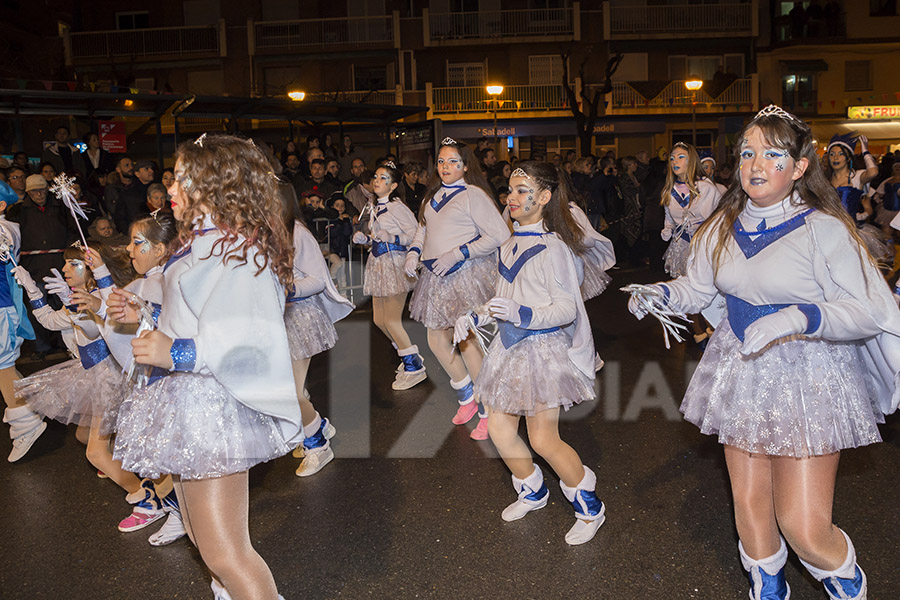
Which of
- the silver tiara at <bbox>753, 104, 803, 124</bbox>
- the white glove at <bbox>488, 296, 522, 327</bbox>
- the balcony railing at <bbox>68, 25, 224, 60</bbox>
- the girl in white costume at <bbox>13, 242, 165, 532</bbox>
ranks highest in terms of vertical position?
the balcony railing at <bbox>68, 25, 224, 60</bbox>

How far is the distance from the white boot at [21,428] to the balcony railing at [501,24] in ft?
93.0

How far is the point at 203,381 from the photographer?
118 inches

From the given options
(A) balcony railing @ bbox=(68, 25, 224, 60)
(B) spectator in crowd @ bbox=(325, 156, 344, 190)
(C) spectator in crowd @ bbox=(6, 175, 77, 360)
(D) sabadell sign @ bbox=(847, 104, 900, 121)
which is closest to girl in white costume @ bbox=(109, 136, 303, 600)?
(C) spectator in crowd @ bbox=(6, 175, 77, 360)

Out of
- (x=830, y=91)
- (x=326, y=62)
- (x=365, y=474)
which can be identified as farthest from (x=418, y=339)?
(x=830, y=91)

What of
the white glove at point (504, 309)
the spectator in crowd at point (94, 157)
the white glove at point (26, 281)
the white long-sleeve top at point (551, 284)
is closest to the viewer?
the white glove at point (504, 309)

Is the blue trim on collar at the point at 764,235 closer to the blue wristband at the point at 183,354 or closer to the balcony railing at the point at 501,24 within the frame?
the blue wristband at the point at 183,354

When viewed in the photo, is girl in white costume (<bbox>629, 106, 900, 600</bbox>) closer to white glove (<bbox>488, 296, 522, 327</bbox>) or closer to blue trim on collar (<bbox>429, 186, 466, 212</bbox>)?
white glove (<bbox>488, 296, 522, 327</bbox>)

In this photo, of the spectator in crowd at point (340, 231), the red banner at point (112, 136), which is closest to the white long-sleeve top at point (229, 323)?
the spectator in crowd at point (340, 231)

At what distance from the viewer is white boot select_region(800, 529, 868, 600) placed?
324 cm

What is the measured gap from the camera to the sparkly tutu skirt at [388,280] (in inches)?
Result: 301

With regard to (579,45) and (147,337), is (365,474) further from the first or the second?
(579,45)

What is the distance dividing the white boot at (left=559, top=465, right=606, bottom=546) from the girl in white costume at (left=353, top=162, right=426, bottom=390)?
11.2ft

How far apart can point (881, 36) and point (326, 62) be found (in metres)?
22.7

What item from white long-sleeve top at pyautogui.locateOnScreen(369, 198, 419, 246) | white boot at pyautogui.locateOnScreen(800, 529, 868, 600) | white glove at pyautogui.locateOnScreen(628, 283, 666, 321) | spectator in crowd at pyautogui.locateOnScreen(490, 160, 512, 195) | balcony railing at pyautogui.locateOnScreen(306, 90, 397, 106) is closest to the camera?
white boot at pyautogui.locateOnScreen(800, 529, 868, 600)
